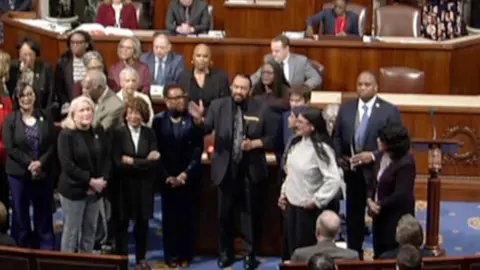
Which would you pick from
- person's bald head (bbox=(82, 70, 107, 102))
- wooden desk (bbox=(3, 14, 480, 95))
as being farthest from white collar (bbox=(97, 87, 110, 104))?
wooden desk (bbox=(3, 14, 480, 95))

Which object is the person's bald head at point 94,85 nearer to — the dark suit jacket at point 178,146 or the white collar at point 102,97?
the white collar at point 102,97

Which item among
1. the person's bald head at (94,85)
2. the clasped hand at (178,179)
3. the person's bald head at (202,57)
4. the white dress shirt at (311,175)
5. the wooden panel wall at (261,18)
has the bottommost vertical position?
the clasped hand at (178,179)

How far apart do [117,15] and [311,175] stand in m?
6.03

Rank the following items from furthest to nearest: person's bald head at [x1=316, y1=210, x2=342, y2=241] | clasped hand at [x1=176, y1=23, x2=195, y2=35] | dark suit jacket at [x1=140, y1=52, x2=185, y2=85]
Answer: clasped hand at [x1=176, y1=23, x2=195, y2=35], dark suit jacket at [x1=140, y1=52, x2=185, y2=85], person's bald head at [x1=316, y1=210, x2=342, y2=241]

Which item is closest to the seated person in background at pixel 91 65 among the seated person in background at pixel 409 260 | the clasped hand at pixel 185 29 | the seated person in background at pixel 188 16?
the clasped hand at pixel 185 29

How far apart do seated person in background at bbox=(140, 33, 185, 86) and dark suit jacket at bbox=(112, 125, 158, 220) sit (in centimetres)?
195

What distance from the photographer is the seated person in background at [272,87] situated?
347 inches

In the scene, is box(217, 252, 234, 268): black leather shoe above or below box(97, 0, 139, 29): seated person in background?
below

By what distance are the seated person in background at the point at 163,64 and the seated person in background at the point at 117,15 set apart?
9.65ft

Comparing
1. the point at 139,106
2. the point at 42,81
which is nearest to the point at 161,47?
the point at 42,81

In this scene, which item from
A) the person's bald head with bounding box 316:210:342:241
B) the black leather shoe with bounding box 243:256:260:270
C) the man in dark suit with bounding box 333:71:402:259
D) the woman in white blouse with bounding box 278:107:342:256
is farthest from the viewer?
the black leather shoe with bounding box 243:256:260:270

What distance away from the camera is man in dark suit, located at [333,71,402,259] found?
27.3 feet

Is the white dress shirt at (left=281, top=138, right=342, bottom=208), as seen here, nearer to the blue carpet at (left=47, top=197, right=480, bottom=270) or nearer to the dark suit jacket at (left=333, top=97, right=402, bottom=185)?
the dark suit jacket at (left=333, top=97, right=402, bottom=185)

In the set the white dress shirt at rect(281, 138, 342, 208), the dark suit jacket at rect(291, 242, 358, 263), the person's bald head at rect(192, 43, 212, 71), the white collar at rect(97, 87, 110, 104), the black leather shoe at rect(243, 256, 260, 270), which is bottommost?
the black leather shoe at rect(243, 256, 260, 270)
